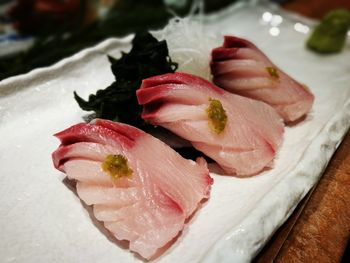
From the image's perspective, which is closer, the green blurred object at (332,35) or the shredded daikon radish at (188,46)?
the shredded daikon radish at (188,46)

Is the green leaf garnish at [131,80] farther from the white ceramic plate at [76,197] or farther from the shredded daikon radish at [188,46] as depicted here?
the white ceramic plate at [76,197]

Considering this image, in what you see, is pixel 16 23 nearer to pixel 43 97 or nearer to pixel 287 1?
pixel 43 97

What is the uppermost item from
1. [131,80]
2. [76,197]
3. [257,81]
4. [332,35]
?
[131,80]

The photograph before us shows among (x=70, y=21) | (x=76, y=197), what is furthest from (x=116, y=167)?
(x=70, y=21)

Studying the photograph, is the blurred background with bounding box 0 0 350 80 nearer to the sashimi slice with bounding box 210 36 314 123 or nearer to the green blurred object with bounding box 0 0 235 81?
the green blurred object with bounding box 0 0 235 81

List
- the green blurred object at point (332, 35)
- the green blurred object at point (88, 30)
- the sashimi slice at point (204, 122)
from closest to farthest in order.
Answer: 1. the sashimi slice at point (204, 122)
2. the green blurred object at point (88, 30)
3. the green blurred object at point (332, 35)

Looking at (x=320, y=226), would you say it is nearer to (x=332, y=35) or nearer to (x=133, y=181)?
(x=133, y=181)

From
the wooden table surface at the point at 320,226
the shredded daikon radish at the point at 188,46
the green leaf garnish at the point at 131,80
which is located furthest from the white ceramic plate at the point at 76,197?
the shredded daikon radish at the point at 188,46

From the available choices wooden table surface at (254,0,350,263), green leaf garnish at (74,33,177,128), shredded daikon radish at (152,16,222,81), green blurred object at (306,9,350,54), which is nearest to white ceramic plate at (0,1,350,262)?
wooden table surface at (254,0,350,263)
